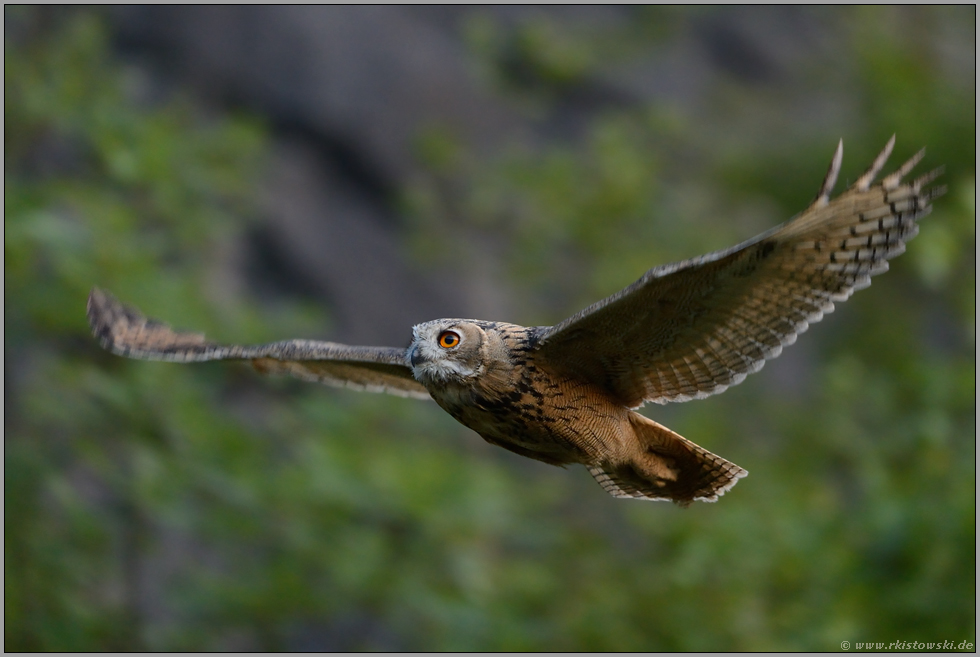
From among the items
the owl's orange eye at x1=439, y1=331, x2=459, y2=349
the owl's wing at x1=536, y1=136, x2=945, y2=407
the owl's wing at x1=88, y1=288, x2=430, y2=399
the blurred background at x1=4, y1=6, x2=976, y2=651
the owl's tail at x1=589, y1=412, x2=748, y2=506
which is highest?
the blurred background at x1=4, y1=6, x2=976, y2=651

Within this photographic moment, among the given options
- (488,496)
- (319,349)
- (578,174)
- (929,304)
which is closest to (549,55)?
(578,174)

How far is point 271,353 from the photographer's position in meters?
4.11

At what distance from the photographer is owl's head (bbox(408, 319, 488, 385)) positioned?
10.7 feet

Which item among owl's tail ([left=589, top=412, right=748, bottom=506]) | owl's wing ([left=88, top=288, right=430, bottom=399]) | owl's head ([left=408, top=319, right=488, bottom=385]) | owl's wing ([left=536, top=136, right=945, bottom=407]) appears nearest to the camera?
owl's wing ([left=536, top=136, right=945, bottom=407])

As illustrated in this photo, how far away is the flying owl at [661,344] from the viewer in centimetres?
296

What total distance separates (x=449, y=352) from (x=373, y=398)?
5.47 metres

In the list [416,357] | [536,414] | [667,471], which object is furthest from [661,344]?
[416,357]

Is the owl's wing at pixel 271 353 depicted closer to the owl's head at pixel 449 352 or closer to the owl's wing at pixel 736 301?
the owl's head at pixel 449 352

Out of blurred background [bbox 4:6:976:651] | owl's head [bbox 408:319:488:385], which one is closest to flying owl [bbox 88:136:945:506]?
owl's head [bbox 408:319:488:385]

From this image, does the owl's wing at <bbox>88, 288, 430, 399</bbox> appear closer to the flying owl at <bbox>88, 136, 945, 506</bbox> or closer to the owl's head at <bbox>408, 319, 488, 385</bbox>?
the flying owl at <bbox>88, 136, 945, 506</bbox>

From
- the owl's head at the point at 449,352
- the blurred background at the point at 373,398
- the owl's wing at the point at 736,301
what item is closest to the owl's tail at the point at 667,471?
the owl's wing at the point at 736,301

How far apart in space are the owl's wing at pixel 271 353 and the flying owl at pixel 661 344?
0.36 metres

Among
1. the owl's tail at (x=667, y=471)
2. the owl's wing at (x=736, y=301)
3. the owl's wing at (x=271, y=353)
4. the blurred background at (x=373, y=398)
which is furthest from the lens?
the blurred background at (x=373, y=398)

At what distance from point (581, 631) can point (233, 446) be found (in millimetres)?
2883
